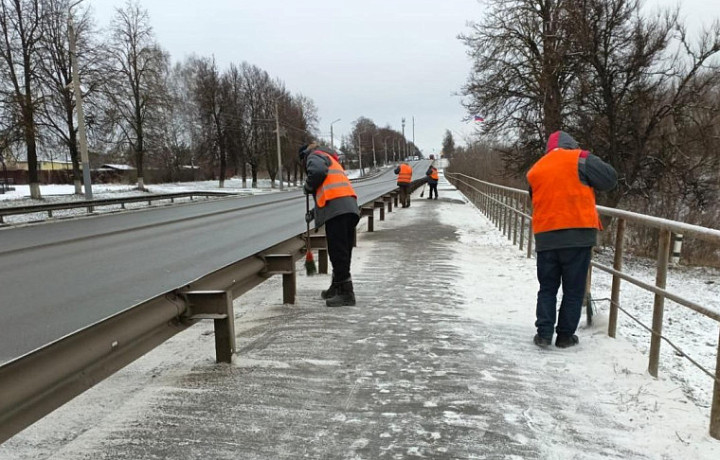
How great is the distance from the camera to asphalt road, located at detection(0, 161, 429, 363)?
536 centimetres

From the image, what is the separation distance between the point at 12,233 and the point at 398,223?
34.0 ft

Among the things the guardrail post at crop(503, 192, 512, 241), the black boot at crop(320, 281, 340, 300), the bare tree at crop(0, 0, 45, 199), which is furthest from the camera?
the bare tree at crop(0, 0, 45, 199)

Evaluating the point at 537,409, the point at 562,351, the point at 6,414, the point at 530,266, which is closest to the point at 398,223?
the point at 530,266

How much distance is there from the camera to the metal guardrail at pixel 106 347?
6.99 ft

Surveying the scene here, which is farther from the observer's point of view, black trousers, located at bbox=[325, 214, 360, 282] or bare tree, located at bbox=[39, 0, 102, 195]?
bare tree, located at bbox=[39, 0, 102, 195]

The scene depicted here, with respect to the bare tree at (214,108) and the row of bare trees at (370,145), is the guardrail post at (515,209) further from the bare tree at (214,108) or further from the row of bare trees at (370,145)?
the row of bare trees at (370,145)

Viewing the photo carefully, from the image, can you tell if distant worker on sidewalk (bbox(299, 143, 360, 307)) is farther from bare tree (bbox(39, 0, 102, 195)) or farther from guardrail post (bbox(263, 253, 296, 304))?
bare tree (bbox(39, 0, 102, 195))

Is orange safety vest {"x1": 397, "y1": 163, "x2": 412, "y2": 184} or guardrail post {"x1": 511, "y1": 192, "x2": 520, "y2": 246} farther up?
orange safety vest {"x1": 397, "y1": 163, "x2": 412, "y2": 184}

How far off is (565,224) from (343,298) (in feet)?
8.10

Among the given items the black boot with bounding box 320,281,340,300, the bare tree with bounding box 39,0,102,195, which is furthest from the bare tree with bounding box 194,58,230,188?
the black boot with bounding box 320,281,340,300

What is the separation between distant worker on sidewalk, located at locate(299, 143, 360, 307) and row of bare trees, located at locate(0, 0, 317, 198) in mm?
19979

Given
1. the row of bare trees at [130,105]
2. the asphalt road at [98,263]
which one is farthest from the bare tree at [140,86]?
the asphalt road at [98,263]

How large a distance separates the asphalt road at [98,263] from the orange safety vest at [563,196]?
4.42 meters

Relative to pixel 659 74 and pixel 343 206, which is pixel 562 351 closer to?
pixel 343 206
